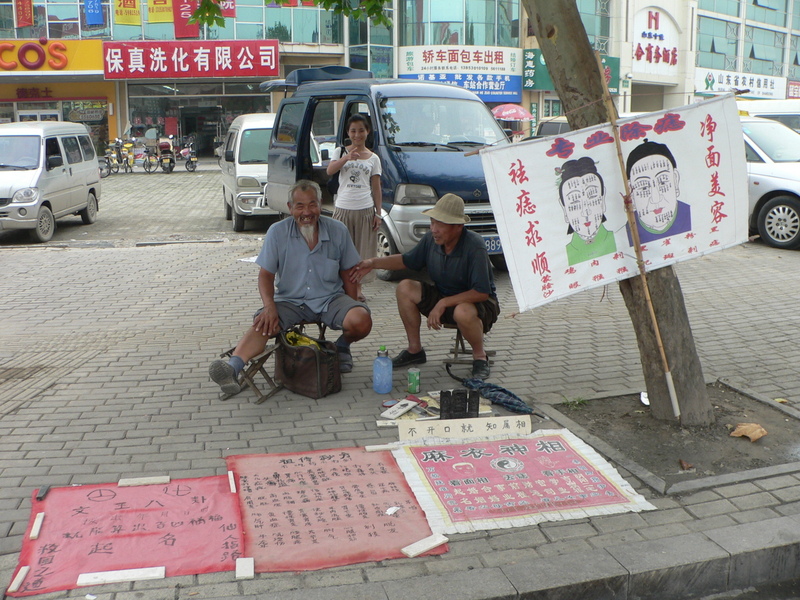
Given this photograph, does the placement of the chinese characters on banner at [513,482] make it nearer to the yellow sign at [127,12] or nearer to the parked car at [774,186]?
the parked car at [774,186]

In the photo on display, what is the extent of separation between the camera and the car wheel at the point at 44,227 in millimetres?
12336

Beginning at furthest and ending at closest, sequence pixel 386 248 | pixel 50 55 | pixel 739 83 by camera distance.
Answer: pixel 739 83 < pixel 50 55 < pixel 386 248

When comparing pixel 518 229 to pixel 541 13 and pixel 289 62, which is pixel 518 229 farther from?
pixel 289 62

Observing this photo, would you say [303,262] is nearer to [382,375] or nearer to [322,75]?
[382,375]

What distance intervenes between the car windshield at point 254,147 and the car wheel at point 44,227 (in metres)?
3.11

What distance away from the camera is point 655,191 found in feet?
14.4

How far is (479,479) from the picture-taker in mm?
3986

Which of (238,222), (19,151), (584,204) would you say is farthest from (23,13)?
(584,204)

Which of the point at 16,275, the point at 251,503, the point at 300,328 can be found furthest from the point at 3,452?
the point at 16,275

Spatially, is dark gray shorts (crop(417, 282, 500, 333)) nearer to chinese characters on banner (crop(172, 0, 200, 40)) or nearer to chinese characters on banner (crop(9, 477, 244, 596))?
chinese characters on banner (crop(9, 477, 244, 596))

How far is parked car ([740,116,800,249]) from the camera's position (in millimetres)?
10898

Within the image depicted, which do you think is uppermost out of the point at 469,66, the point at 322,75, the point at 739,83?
the point at 739,83

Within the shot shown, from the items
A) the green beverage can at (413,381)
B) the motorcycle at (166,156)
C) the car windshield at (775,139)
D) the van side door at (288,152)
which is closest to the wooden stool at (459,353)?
the green beverage can at (413,381)

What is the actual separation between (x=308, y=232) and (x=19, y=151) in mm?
9161
